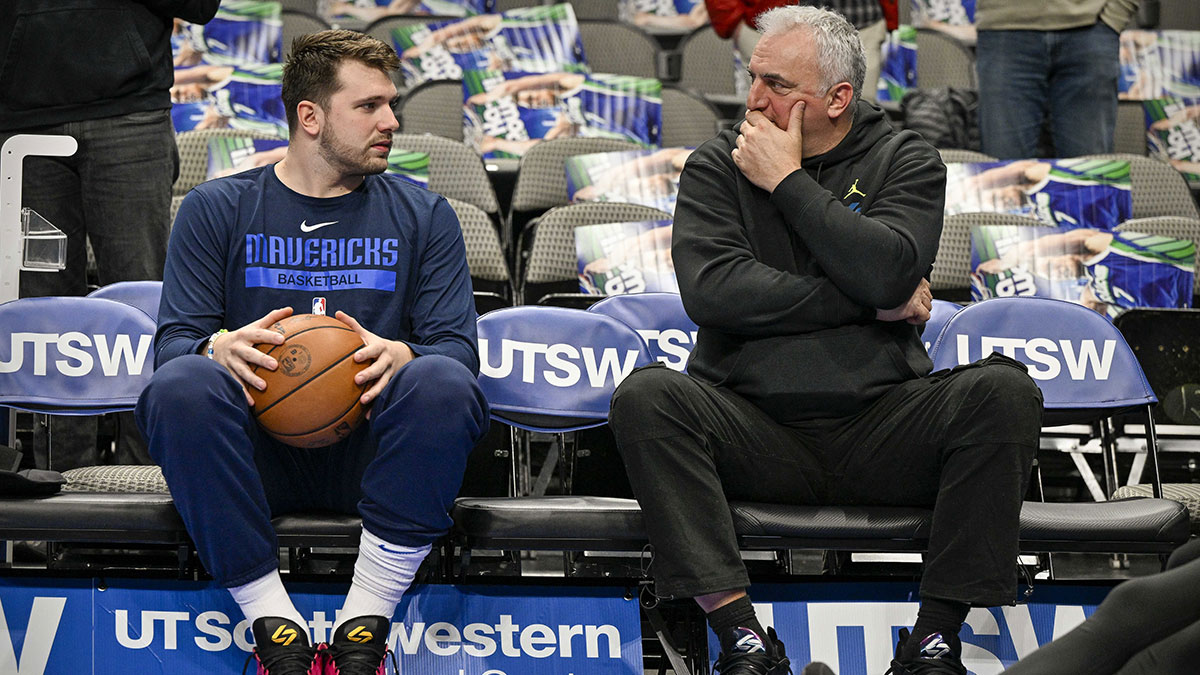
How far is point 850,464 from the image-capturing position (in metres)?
2.62

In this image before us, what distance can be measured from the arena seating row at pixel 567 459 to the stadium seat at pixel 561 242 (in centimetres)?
82

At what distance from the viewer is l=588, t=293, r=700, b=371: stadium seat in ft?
11.1

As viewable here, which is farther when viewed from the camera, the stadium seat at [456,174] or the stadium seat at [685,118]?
the stadium seat at [685,118]

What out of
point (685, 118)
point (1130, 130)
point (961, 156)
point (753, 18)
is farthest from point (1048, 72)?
point (685, 118)

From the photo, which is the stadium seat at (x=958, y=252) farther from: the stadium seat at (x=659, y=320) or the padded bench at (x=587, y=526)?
the padded bench at (x=587, y=526)

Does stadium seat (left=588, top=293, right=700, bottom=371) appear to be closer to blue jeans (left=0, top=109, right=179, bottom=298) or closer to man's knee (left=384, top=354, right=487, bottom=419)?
man's knee (left=384, top=354, right=487, bottom=419)

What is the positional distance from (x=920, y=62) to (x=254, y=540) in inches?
216

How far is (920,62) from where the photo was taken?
6941mm

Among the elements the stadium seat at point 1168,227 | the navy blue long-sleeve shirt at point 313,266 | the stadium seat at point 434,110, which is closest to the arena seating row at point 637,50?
the stadium seat at point 434,110

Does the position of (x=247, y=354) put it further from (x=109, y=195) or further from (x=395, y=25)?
(x=395, y=25)

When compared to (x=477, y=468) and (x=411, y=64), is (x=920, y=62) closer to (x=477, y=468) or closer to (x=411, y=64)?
(x=411, y=64)

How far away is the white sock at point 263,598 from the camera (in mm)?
2400

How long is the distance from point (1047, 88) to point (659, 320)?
2927 millimetres

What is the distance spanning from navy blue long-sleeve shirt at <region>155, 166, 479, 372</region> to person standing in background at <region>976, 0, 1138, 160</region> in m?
3.34
